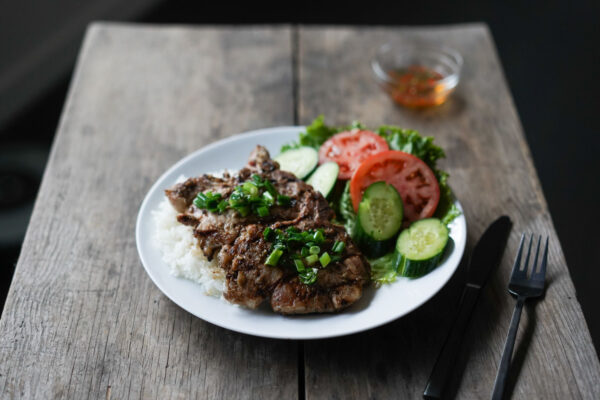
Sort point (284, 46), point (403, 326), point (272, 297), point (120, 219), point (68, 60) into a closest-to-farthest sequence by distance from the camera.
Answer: point (272, 297) < point (403, 326) < point (120, 219) < point (284, 46) < point (68, 60)

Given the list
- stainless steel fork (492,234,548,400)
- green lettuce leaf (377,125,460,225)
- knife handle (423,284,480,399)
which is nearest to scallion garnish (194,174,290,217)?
green lettuce leaf (377,125,460,225)

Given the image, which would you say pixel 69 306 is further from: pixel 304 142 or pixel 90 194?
pixel 304 142

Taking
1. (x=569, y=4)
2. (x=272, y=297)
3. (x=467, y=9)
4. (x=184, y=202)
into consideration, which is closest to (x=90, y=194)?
(x=184, y=202)

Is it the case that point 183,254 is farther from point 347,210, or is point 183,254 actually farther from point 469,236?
point 469,236

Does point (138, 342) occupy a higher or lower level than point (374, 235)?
lower

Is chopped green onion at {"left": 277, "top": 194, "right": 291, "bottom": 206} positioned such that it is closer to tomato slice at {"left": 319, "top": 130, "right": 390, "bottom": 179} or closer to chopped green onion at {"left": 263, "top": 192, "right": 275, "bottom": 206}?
chopped green onion at {"left": 263, "top": 192, "right": 275, "bottom": 206}

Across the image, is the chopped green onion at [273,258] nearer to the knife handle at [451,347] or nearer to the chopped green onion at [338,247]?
the chopped green onion at [338,247]
